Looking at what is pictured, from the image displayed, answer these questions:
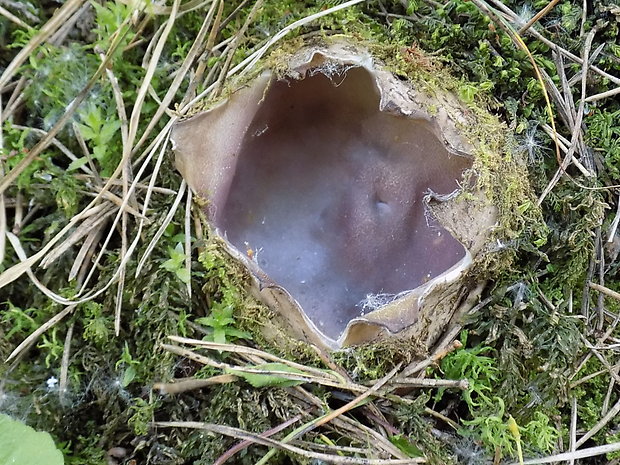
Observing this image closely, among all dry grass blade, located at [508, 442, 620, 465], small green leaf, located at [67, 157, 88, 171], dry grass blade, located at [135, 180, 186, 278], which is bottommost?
dry grass blade, located at [508, 442, 620, 465]

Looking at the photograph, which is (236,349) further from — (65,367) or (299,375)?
(65,367)

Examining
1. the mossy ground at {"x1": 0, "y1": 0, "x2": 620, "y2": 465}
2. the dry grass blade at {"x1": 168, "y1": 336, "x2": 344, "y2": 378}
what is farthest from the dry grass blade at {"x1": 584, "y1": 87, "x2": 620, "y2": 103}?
the dry grass blade at {"x1": 168, "y1": 336, "x2": 344, "y2": 378}

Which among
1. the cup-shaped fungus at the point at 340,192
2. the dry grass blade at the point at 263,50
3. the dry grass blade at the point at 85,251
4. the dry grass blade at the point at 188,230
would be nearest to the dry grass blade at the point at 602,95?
the cup-shaped fungus at the point at 340,192

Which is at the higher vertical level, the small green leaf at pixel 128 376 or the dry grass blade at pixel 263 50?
the dry grass blade at pixel 263 50

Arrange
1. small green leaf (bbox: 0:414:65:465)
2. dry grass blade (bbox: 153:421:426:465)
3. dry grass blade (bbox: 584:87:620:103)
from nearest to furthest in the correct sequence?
small green leaf (bbox: 0:414:65:465)
dry grass blade (bbox: 153:421:426:465)
dry grass blade (bbox: 584:87:620:103)

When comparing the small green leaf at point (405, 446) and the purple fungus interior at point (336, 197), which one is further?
the purple fungus interior at point (336, 197)

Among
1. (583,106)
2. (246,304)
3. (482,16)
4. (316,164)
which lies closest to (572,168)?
(583,106)

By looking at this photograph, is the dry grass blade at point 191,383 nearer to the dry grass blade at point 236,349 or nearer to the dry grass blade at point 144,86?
the dry grass blade at point 236,349

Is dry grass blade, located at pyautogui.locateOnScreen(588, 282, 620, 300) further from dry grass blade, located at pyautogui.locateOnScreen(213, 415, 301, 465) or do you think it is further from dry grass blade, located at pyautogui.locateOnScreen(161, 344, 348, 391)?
dry grass blade, located at pyautogui.locateOnScreen(213, 415, 301, 465)
